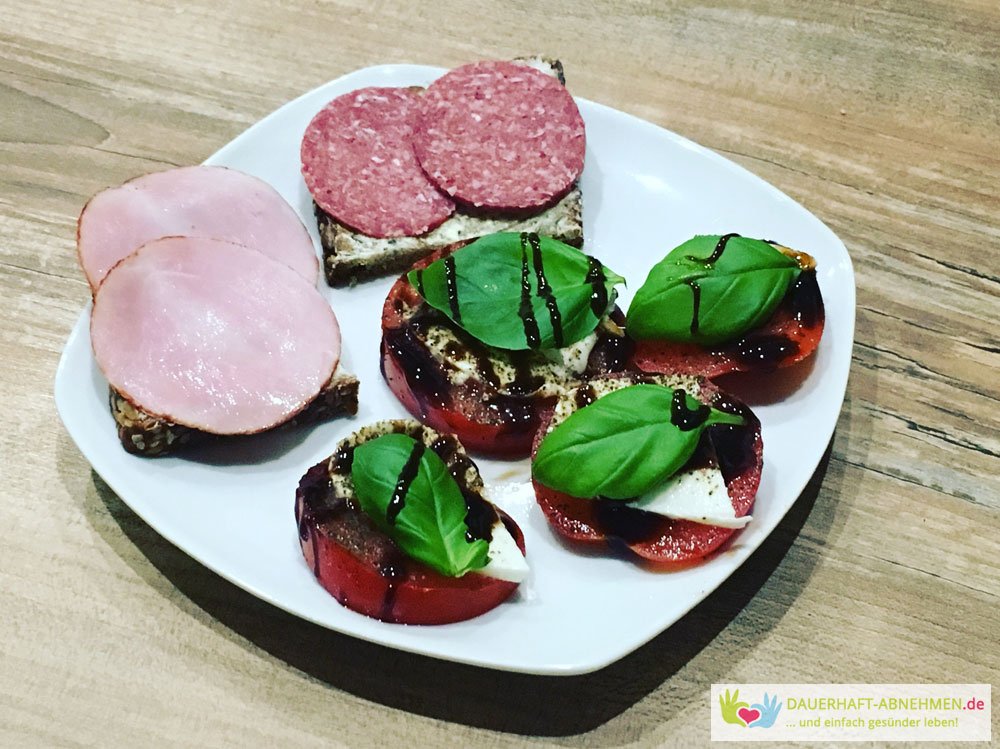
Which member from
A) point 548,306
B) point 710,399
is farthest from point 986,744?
point 548,306

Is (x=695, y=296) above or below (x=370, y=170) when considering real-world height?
above

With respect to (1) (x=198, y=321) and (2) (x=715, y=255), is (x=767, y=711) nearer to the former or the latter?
(2) (x=715, y=255)

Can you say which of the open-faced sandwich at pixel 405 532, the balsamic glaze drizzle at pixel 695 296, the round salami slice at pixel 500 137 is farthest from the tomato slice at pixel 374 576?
the round salami slice at pixel 500 137

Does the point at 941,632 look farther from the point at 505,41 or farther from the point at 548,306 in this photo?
the point at 505,41

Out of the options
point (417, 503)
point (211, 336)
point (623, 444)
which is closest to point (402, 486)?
point (417, 503)

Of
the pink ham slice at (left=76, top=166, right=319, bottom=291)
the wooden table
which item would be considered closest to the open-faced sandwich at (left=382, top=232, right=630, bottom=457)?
the pink ham slice at (left=76, top=166, right=319, bottom=291)

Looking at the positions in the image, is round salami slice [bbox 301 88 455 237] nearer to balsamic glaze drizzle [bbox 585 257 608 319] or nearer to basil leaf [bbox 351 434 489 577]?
balsamic glaze drizzle [bbox 585 257 608 319]

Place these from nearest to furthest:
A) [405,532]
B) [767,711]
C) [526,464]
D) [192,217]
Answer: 1. [405,532]
2. [767,711]
3. [526,464]
4. [192,217]
